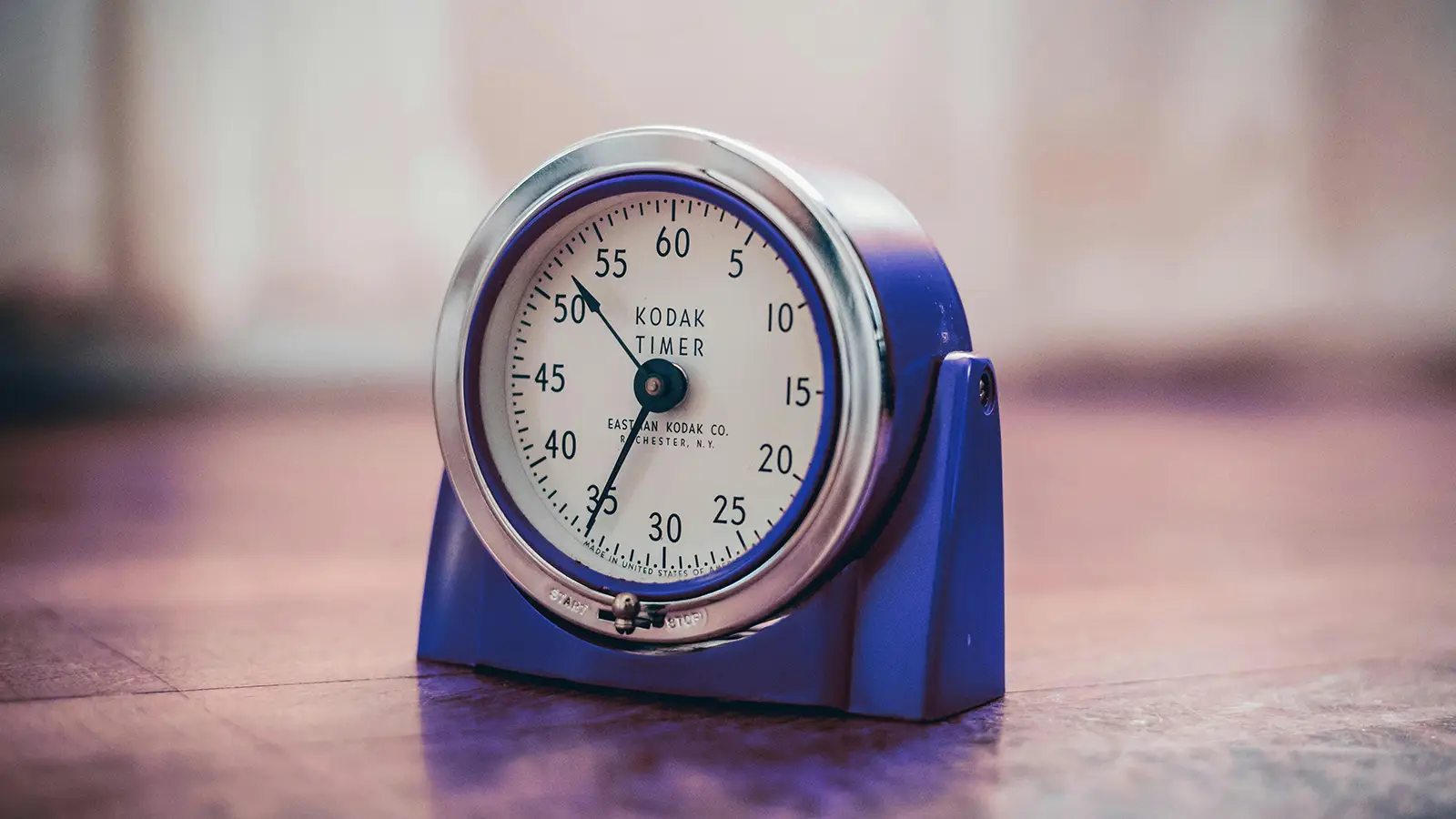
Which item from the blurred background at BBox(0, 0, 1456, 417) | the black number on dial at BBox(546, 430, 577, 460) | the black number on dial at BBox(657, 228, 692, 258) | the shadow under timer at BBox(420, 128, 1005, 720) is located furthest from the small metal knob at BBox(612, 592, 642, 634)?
the blurred background at BBox(0, 0, 1456, 417)

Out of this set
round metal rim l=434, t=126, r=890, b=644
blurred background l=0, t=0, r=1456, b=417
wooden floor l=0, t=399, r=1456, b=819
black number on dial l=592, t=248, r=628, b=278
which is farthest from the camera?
blurred background l=0, t=0, r=1456, b=417

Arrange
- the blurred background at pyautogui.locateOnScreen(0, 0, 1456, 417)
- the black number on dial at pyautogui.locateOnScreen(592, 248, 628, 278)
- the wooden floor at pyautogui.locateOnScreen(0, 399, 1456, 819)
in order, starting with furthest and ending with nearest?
the blurred background at pyautogui.locateOnScreen(0, 0, 1456, 417) → the black number on dial at pyautogui.locateOnScreen(592, 248, 628, 278) → the wooden floor at pyautogui.locateOnScreen(0, 399, 1456, 819)

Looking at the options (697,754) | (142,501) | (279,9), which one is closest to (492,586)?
(697,754)

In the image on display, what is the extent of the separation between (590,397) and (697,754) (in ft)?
0.87

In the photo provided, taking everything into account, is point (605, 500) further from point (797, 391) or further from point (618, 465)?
point (797, 391)

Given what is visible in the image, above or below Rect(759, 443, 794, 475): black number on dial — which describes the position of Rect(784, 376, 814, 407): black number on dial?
above


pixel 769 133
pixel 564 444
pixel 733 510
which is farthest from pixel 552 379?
pixel 769 133

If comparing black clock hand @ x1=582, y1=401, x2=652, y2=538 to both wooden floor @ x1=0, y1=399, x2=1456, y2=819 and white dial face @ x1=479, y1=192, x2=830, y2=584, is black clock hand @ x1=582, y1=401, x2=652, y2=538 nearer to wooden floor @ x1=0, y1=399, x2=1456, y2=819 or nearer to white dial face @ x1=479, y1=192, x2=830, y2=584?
white dial face @ x1=479, y1=192, x2=830, y2=584

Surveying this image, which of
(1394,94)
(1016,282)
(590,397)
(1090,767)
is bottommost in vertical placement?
(1090,767)

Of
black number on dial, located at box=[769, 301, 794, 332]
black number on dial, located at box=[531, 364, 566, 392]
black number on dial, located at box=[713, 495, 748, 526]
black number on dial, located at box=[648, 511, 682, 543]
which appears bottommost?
black number on dial, located at box=[648, 511, 682, 543]

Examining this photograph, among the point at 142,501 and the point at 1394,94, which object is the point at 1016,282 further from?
the point at 142,501

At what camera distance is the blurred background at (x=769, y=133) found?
2590 mm

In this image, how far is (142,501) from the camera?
5.50 feet

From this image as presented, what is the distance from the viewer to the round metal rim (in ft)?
A: 2.62
